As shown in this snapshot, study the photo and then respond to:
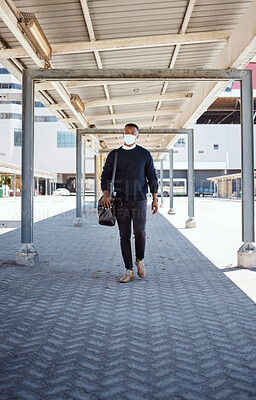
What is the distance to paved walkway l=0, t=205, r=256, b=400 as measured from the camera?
233cm

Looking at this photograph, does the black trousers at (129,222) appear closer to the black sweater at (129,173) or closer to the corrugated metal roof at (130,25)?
the black sweater at (129,173)

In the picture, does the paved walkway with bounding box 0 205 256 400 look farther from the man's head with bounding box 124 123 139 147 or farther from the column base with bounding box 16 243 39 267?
the man's head with bounding box 124 123 139 147

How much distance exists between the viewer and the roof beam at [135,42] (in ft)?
22.1

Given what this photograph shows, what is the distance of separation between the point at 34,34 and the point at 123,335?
4488 mm

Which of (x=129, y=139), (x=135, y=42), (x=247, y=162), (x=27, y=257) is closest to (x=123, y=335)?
(x=129, y=139)

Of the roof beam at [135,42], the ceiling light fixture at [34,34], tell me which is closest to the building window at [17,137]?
the roof beam at [135,42]

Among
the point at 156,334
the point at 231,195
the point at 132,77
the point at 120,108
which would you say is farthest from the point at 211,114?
the point at 156,334

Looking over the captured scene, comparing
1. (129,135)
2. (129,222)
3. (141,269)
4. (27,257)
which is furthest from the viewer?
(27,257)

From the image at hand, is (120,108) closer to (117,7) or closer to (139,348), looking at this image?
(117,7)

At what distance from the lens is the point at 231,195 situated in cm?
4069

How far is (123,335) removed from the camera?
10.3ft

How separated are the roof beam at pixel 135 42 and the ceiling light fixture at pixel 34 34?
45cm

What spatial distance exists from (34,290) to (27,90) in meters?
3.41

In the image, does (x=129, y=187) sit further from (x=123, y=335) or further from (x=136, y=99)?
(x=136, y=99)
